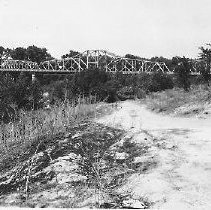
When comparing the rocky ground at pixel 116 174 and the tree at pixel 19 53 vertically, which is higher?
the tree at pixel 19 53

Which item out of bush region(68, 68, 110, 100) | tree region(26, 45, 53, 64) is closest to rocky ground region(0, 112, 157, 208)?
bush region(68, 68, 110, 100)

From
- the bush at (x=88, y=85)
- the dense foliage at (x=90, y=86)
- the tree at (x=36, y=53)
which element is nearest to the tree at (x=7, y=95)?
the dense foliage at (x=90, y=86)

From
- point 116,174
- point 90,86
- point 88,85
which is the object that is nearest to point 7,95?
point 90,86

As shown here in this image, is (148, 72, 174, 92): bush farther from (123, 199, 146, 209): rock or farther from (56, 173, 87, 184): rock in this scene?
(123, 199, 146, 209): rock

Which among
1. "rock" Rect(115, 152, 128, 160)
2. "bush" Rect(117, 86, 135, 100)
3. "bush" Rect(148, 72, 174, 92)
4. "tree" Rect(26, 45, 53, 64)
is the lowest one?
"rock" Rect(115, 152, 128, 160)

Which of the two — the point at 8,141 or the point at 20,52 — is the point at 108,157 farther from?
the point at 20,52

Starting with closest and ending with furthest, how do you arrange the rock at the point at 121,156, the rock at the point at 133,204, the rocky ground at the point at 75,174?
the rock at the point at 133,204, the rocky ground at the point at 75,174, the rock at the point at 121,156

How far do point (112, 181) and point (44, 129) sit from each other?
14.1ft

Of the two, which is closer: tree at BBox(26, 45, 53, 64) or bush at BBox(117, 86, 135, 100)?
bush at BBox(117, 86, 135, 100)

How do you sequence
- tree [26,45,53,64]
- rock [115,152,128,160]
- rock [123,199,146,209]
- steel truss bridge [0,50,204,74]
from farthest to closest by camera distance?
tree [26,45,53,64], steel truss bridge [0,50,204,74], rock [115,152,128,160], rock [123,199,146,209]

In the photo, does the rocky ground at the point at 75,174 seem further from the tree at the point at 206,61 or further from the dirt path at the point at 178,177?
the tree at the point at 206,61

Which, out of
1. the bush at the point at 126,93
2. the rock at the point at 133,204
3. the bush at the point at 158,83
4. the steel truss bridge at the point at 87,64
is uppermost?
the steel truss bridge at the point at 87,64

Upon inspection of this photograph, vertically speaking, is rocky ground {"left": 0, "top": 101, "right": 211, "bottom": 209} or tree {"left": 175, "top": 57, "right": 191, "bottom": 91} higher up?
tree {"left": 175, "top": 57, "right": 191, "bottom": 91}

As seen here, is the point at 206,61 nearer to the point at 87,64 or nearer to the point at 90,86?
the point at 90,86
